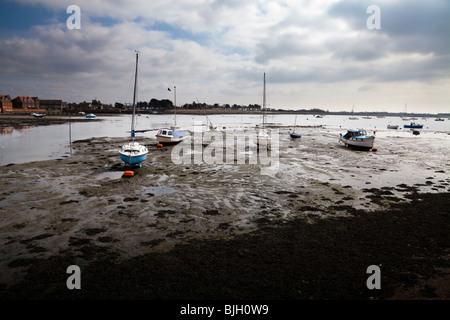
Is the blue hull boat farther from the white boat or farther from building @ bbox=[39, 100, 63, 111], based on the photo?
building @ bbox=[39, 100, 63, 111]

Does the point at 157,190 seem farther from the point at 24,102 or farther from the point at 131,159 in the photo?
the point at 24,102

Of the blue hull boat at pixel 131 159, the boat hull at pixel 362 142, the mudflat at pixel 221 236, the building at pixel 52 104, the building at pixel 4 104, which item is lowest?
the mudflat at pixel 221 236

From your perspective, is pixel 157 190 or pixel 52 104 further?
pixel 52 104

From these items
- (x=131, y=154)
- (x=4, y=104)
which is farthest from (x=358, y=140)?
(x=4, y=104)

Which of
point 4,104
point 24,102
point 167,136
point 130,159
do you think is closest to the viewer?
point 130,159

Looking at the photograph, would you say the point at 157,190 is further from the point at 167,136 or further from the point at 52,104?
the point at 52,104

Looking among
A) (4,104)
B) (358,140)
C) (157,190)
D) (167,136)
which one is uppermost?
(4,104)

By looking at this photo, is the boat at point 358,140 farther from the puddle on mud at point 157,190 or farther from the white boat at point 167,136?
the puddle on mud at point 157,190

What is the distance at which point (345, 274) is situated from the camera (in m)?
7.53

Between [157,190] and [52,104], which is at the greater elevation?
[52,104]

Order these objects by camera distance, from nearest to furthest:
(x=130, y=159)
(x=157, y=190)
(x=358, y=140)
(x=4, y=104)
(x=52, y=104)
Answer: (x=157, y=190)
(x=130, y=159)
(x=358, y=140)
(x=4, y=104)
(x=52, y=104)

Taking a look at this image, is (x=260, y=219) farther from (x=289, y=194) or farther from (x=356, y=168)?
(x=356, y=168)

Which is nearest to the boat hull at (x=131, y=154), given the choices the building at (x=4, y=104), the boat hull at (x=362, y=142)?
the boat hull at (x=362, y=142)

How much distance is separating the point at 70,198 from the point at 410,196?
20349 millimetres
